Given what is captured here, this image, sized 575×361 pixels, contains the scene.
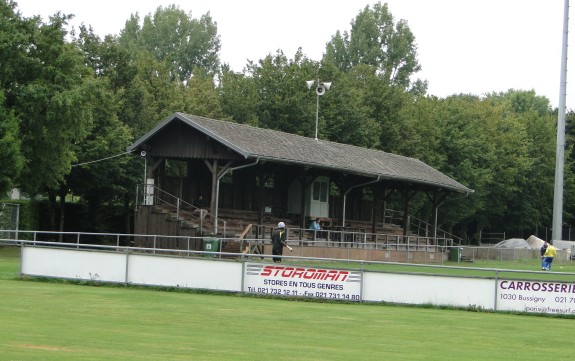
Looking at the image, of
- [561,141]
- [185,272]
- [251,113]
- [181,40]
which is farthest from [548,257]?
[181,40]

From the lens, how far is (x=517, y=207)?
90.9 meters

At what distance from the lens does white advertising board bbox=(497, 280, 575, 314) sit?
24594 millimetres

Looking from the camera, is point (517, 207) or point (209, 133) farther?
point (517, 207)

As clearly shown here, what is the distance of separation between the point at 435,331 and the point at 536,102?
126826 millimetres

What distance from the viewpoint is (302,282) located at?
26500mm

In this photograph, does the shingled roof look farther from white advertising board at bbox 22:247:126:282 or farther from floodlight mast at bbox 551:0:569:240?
white advertising board at bbox 22:247:126:282

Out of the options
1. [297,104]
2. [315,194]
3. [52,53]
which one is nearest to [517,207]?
[297,104]

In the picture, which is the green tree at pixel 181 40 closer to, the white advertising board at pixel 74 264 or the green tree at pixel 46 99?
the green tree at pixel 46 99

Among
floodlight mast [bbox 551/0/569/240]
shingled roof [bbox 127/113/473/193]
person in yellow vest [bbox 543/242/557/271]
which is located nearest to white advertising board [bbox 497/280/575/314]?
shingled roof [bbox 127/113/473/193]

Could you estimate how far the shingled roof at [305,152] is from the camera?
151 feet

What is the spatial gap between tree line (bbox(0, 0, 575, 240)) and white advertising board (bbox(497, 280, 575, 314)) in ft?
85.8

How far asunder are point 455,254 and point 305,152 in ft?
48.6

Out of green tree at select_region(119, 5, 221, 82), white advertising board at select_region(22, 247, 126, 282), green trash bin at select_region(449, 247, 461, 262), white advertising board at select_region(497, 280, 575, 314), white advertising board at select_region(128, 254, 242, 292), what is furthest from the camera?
green tree at select_region(119, 5, 221, 82)

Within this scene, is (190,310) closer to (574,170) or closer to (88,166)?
(88,166)
